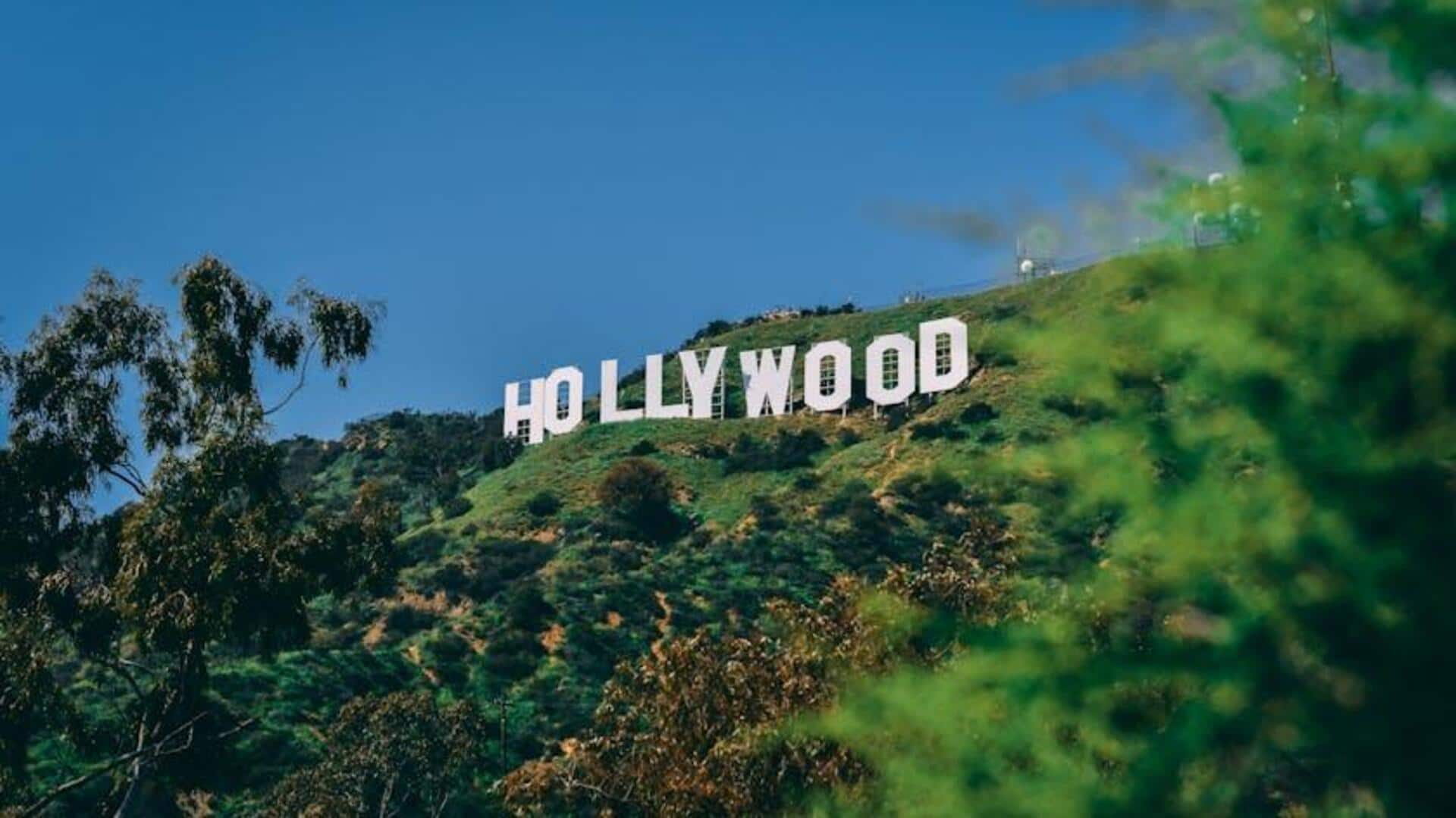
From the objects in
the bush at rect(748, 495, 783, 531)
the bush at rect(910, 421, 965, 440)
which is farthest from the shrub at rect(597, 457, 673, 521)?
the bush at rect(910, 421, 965, 440)

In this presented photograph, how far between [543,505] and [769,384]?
1655 cm

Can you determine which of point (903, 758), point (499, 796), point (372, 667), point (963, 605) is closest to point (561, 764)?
point (499, 796)

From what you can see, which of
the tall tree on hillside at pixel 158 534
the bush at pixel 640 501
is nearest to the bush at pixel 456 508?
the bush at pixel 640 501

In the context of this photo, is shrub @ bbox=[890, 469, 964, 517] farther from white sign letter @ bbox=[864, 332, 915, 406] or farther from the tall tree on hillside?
the tall tree on hillside

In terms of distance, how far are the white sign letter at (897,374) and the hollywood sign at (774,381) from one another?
0.04 m

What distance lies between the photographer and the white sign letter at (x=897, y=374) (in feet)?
260

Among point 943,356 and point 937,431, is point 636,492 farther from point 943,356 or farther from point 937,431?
point 943,356

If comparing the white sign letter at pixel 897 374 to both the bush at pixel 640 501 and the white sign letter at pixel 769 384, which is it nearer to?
the white sign letter at pixel 769 384

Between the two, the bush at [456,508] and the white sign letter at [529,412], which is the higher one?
the white sign letter at [529,412]

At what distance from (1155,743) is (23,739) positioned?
2444 cm

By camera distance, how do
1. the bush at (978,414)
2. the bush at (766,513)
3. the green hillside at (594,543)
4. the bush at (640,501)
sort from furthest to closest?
the bush at (978,414)
the bush at (640,501)
the bush at (766,513)
the green hillside at (594,543)

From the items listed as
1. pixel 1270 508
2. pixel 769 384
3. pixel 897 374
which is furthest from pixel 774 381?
pixel 1270 508

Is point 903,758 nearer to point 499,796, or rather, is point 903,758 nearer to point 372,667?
point 499,796

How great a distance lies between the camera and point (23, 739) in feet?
77.6
